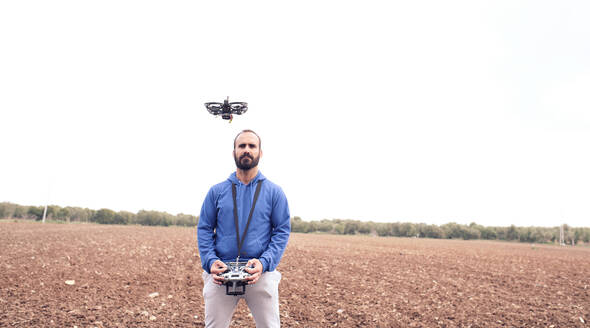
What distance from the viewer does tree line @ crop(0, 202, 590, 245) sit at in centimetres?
7288

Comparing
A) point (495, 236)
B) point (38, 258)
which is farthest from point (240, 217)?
point (495, 236)

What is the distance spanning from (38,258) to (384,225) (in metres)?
90.0

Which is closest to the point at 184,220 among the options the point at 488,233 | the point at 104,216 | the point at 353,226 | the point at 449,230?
the point at 104,216

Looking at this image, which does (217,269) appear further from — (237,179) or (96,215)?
(96,215)

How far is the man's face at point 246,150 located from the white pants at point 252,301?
36.1 inches

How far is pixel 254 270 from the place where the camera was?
2.59 meters

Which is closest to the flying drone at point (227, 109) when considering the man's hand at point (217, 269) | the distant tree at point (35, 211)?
the man's hand at point (217, 269)

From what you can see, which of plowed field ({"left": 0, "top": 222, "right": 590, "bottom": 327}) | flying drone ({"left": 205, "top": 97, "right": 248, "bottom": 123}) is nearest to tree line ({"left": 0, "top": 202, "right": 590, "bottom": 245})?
plowed field ({"left": 0, "top": 222, "right": 590, "bottom": 327})

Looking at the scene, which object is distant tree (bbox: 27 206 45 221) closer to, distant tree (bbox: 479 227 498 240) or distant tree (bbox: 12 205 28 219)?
distant tree (bbox: 12 205 28 219)

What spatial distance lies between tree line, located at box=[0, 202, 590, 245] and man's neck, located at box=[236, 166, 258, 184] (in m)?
69.3

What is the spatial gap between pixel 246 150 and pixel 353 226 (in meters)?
90.9

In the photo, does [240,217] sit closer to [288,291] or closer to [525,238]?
[288,291]

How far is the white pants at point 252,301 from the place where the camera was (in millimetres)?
2777

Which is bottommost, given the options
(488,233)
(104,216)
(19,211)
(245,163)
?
(104,216)
